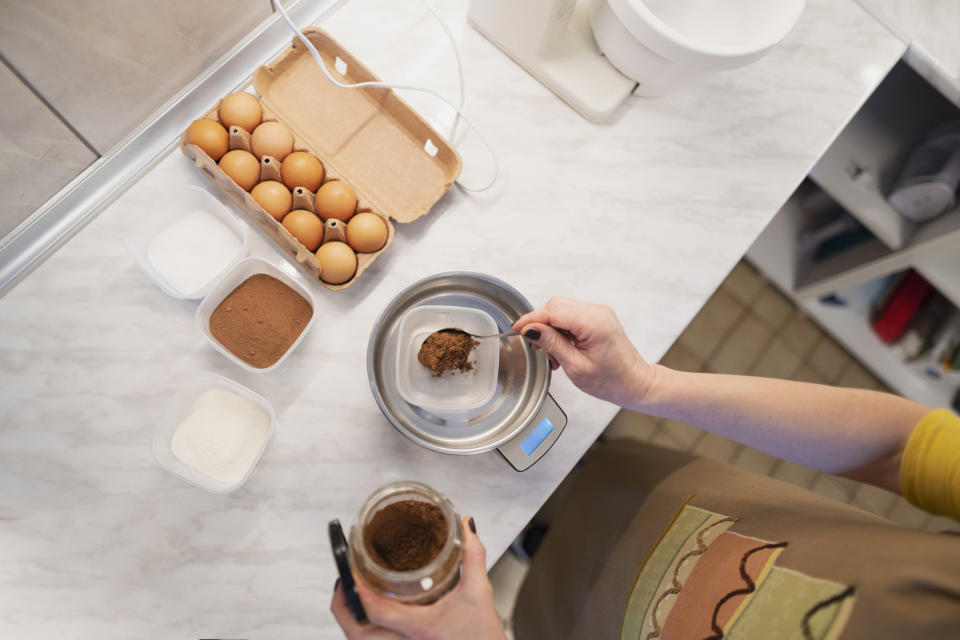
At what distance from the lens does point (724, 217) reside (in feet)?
3.44

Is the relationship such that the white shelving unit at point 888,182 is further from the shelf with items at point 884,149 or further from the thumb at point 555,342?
the thumb at point 555,342

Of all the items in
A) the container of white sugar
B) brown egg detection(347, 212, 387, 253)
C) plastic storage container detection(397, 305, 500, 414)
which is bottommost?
the container of white sugar

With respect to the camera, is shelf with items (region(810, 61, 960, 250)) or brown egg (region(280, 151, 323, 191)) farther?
shelf with items (region(810, 61, 960, 250))

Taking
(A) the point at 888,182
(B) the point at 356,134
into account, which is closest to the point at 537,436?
(B) the point at 356,134

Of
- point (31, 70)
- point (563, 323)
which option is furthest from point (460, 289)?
point (31, 70)

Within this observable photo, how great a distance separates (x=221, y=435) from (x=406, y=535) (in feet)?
1.09

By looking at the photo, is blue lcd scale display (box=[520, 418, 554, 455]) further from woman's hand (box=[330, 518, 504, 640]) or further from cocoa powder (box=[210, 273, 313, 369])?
cocoa powder (box=[210, 273, 313, 369])

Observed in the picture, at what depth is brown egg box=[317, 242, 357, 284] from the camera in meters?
0.87

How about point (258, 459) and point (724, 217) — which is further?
point (724, 217)

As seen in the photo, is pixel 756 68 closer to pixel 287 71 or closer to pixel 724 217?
pixel 724 217

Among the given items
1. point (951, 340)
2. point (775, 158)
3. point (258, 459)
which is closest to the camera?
point (258, 459)

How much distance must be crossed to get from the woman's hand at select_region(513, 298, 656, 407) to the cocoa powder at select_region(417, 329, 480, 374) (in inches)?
3.7

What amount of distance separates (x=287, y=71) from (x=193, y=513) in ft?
2.31

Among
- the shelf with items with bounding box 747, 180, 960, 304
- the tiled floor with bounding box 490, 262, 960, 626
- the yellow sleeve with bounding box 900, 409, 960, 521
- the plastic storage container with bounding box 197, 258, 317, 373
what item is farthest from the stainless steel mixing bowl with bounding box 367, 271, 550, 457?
the shelf with items with bounding box 747, 180, 960, 304
